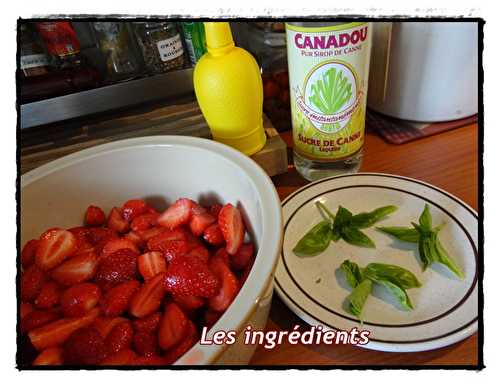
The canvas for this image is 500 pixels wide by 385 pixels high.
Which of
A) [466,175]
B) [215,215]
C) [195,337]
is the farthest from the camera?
[466,175]

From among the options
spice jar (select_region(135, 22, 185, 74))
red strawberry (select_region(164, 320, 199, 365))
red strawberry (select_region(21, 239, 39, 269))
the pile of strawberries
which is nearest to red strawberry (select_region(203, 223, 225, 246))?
the pile of strawberries

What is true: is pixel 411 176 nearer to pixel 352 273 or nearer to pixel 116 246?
pixel 352 273

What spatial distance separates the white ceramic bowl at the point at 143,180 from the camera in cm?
46

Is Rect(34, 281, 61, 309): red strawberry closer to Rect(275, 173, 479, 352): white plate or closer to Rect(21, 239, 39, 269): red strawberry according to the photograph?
Rect(21, 239, 39, 269): red strawberry

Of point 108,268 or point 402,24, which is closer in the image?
point 108,268

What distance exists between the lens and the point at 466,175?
623mm

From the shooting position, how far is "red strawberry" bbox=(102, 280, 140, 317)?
0.42 metres

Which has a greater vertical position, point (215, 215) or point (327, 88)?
point (327, 88)

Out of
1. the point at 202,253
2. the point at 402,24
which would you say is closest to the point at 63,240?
the point at 202,253

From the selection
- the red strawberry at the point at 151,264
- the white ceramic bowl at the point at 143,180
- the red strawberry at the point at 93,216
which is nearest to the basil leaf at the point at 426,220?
the white ceramic bowl at the point at 143,180

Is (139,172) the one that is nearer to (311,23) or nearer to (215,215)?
(215,215)

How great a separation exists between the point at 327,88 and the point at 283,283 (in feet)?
0.87

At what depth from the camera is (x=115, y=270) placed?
18.1 inches

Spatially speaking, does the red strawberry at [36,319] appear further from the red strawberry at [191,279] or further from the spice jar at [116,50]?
the spice jar at [116,50]
